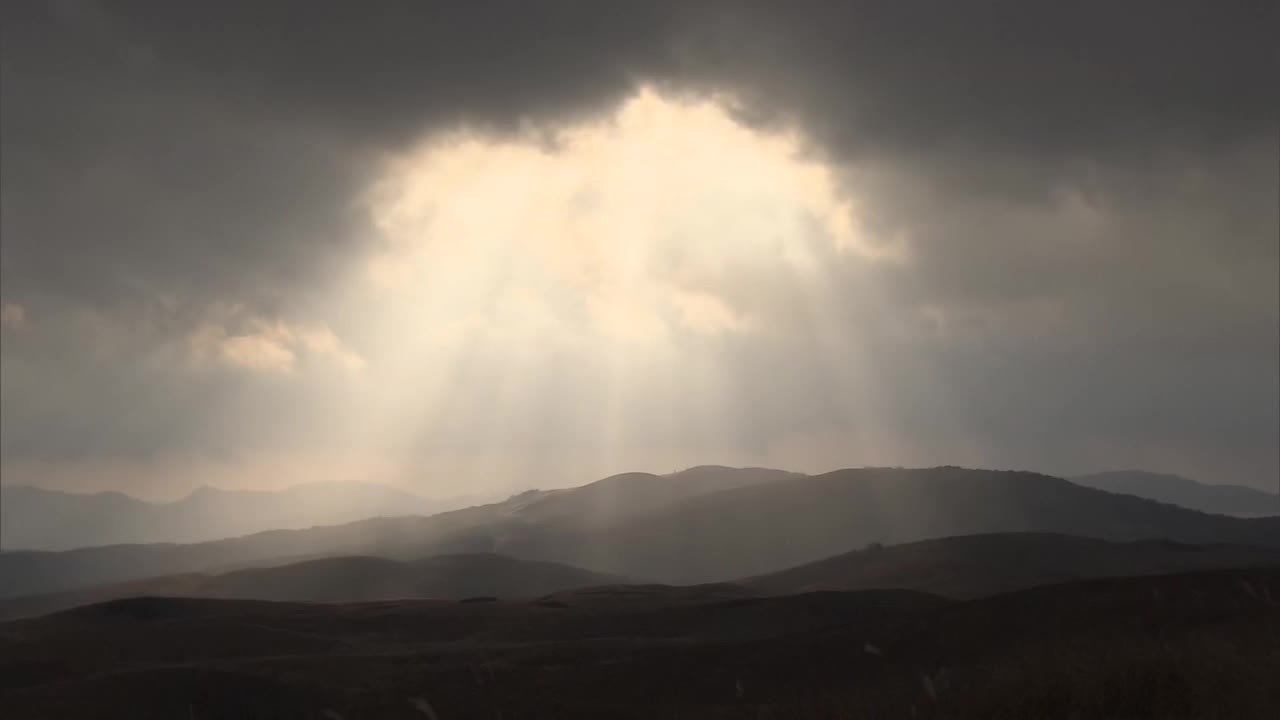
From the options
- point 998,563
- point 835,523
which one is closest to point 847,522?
point 835,523

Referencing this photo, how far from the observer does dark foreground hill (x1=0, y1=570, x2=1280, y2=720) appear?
13.6 meters

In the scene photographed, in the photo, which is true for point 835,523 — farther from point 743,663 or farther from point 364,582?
point 743,663

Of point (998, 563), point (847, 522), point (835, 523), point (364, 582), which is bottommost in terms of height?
point (364, 582)

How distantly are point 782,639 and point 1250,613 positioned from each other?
1476 centimetres

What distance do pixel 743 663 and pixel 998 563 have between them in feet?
188

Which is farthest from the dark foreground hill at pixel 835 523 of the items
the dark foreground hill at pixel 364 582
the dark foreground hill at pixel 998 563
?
the dark foreground hill at pixel 998 563

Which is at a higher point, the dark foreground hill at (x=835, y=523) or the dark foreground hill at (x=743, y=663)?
the dark foreground hill at (x=835, y=523)

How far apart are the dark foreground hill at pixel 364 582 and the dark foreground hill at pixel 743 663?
193 feet

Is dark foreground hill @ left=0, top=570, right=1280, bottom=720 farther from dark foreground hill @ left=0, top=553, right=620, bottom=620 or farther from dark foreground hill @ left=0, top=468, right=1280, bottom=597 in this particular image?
dark foreground hill @ left=0, top=468, right=1280, bottom=597

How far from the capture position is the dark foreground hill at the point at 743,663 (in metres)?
13.6

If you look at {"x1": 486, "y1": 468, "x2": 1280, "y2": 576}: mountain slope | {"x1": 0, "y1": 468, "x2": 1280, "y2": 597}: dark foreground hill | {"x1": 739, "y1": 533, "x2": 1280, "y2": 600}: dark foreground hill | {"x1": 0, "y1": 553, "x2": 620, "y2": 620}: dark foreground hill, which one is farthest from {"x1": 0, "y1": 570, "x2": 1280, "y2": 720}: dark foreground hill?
{"x1": 486, "y1": 468, "x2": 1280, "y2": 576}: mountain slope

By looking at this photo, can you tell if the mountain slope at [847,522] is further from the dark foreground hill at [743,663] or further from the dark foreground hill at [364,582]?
the dark foreground hill at [743,663]

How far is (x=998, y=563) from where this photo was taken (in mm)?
82062

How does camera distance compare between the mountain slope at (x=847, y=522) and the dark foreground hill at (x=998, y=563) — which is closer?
the dark foreground hill at (x=998, y=563)
